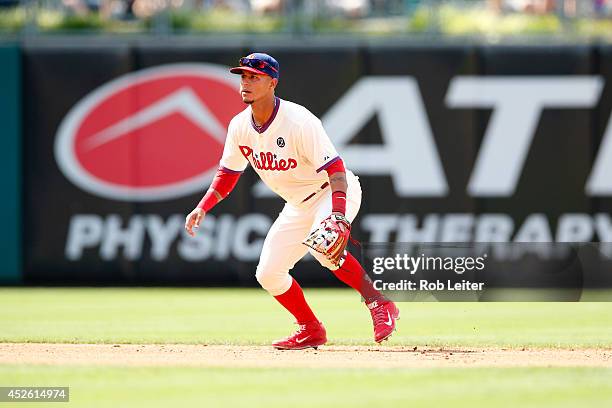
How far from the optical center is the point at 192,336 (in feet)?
29.4

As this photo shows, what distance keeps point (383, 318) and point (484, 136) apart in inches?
256

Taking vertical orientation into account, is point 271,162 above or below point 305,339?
above

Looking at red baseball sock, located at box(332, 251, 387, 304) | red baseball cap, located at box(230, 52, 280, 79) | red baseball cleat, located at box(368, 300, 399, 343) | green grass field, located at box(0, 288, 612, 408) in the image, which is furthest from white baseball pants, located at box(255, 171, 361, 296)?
red baseball cap, located at box(230, 52, 280, 79)

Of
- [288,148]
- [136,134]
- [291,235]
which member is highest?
[288,148]

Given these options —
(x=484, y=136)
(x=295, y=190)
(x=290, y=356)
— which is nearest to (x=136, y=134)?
(x=484, y=136)

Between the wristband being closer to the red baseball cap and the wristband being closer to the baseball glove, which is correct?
the baseball glove

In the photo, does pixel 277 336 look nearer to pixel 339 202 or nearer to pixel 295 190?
pixel 295 190

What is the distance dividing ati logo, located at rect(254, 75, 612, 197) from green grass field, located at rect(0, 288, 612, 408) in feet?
5.62

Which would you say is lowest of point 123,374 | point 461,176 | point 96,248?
point 96,248

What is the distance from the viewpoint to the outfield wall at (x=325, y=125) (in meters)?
14.1

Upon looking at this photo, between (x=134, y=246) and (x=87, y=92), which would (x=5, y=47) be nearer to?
(x=87, y=92)

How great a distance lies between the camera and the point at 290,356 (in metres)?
7.62

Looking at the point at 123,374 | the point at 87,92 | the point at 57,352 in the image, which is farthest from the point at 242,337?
the point at 87,92

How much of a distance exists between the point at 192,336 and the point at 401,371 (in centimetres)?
261
